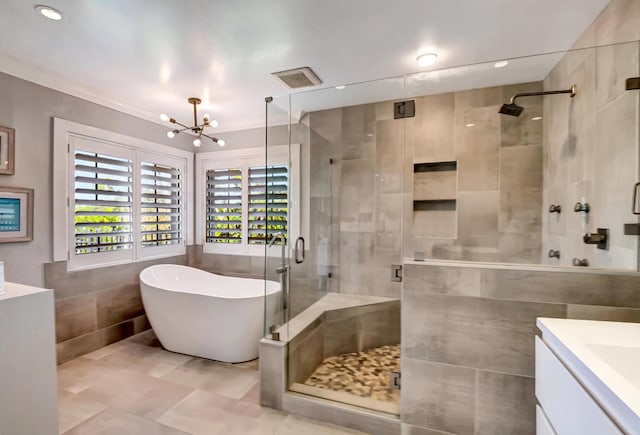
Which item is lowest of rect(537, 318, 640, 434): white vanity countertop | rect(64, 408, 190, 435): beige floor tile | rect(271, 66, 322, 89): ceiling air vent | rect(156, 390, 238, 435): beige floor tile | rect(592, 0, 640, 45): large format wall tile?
rect(156, 390, 238, 435): beige floor tile

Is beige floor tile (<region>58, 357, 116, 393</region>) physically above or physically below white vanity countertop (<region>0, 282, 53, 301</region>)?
below

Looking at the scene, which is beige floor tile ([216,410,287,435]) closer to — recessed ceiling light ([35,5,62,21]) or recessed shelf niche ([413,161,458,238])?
recessed shelf niche ([413,161,458,238])

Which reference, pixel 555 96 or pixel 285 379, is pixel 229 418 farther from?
pixel 555 96

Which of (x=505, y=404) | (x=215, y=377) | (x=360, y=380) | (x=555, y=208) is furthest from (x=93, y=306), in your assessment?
(x=555, y=208)

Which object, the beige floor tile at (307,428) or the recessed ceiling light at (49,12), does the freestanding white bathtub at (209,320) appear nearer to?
the beige floor tile at (307,428)

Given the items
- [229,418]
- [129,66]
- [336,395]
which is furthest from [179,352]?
[129,66]

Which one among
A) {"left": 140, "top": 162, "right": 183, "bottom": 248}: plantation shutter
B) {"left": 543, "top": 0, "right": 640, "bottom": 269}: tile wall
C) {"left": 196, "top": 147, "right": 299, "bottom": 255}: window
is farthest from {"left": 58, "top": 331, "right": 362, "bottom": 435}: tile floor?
{"left": 543, "top": 0, "right": 640, "bottom": 269}: tile wall

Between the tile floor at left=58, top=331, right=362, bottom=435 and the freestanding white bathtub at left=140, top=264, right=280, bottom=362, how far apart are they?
11cm

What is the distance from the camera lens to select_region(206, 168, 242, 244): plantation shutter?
12.3ft

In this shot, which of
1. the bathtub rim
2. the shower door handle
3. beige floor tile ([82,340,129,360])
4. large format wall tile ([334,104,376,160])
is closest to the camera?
the bathtub rim

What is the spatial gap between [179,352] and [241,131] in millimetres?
2701

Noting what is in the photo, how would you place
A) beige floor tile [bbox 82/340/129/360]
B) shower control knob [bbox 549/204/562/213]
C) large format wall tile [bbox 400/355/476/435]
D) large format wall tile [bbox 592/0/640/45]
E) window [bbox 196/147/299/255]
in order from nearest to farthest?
large format wall tile [bbox 592/0/640/45], large format wall tile [bbox 400/355/476/435], shower control knob [bbox 549/204/562/213], beige floor tile [bbox 82/340/129/360], window [bbox 196/147/299/255]

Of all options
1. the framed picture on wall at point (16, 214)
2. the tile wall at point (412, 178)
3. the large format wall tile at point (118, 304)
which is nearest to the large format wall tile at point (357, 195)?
the tile wall at point (412, 178)

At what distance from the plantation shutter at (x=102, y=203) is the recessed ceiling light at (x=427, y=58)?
3.13 meters
